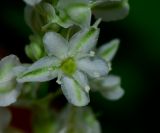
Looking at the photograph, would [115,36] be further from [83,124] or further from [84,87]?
[84,87]

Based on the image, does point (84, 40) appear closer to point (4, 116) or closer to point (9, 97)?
point (9, 97)

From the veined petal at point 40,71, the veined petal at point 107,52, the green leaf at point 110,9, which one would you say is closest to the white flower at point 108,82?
the veined petal at point 107,52

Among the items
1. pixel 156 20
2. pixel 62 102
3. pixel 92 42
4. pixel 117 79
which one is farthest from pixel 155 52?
pixel 92 42

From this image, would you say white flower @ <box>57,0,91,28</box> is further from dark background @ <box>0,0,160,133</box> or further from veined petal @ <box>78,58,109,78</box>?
dark background @ <box>0,0,160,133</box>

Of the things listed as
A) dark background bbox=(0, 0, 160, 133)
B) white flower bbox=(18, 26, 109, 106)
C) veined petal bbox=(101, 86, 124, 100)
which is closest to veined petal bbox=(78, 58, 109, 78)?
white flower bbox=(18, 26, 109, 106)

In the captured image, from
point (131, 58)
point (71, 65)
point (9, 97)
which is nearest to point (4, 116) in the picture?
point (9, 97)

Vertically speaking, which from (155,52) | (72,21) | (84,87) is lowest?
(155,52)
